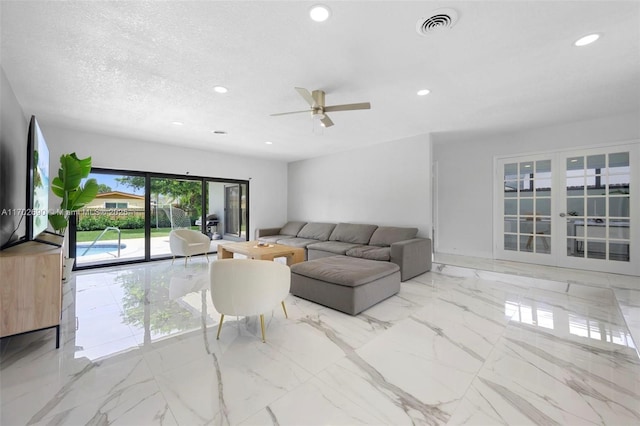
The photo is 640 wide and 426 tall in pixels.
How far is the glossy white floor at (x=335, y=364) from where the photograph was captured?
1.48 m

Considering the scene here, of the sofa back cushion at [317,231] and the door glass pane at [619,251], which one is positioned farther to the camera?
the sofa back cushion at [317,231]

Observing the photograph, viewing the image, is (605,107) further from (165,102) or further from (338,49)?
(165,102)

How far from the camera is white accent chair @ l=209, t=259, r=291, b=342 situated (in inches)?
86.7

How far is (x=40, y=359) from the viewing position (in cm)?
197

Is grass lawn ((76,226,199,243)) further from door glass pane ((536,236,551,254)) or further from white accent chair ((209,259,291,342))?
door glass pane ((536,236,551,254))

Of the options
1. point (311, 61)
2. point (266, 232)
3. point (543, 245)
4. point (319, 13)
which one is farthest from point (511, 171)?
point (266, 232)

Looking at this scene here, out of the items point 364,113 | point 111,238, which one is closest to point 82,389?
point 364,113

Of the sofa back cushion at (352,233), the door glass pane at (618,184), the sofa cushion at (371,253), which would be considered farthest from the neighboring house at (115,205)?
the door glass pane at (618,184)

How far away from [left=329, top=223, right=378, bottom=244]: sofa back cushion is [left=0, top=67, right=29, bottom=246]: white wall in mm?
4548

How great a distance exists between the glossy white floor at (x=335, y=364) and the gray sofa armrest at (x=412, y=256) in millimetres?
776

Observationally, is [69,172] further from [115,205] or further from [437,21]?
[437,21]

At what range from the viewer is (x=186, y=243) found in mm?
4895

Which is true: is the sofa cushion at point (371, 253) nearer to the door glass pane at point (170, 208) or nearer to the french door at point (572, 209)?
the french door at point (572, 209)

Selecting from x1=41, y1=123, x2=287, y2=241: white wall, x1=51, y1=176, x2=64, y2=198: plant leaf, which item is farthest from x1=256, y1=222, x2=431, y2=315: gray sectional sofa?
x1=51, y1=176, x2=64, y2=198: plant leaf
